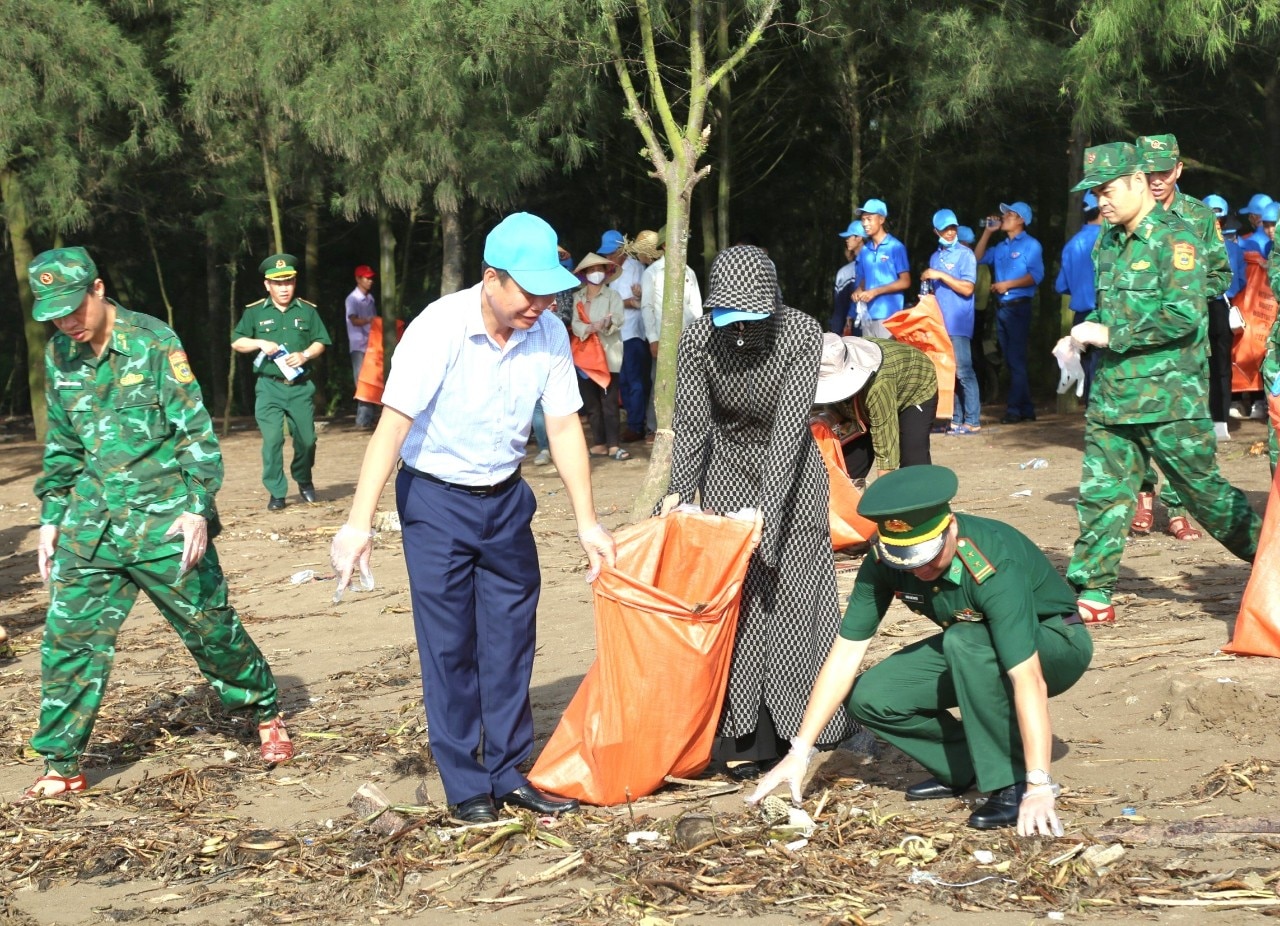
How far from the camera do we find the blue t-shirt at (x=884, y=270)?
44.1ft

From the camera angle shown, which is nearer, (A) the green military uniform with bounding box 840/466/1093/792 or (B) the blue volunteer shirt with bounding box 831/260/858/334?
(A) the green military uniform with bounding box 840/466/1093/792

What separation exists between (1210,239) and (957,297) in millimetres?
6773

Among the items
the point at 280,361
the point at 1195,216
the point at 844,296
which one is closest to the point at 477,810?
the point at 1195,216

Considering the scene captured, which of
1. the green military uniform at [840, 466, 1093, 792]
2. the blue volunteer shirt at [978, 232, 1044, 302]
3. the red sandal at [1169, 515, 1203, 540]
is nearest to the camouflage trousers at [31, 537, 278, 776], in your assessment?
the green military uniform at [840, 466, 1093, 792]

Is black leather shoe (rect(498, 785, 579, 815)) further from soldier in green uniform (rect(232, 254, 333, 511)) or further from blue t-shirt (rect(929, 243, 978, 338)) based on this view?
blue t-shirt (rect(929, 243, 978, 338))

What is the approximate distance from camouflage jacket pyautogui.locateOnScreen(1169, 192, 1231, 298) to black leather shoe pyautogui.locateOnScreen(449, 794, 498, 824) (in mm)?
3996

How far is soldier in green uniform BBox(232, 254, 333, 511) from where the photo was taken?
12.5m

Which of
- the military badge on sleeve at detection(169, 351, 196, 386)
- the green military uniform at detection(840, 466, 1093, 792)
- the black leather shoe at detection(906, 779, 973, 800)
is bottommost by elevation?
the black leather shoe at detection(906, 779, 973, 800)

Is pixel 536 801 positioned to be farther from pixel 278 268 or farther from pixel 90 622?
pixel 278 268

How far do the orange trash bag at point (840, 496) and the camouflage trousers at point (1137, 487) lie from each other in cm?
160

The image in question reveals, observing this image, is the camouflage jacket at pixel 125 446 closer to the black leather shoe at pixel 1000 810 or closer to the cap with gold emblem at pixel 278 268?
the black leather shoe at pixel 1000 810

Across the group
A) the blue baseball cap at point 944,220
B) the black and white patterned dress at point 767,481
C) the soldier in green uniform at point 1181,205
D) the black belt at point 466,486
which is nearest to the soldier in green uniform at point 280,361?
the blue baseball cap at point 944,220

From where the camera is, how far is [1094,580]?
22.8 ft

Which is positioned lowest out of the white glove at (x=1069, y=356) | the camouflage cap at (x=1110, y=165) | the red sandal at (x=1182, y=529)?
the red sandal at (x=1182, y=529)
